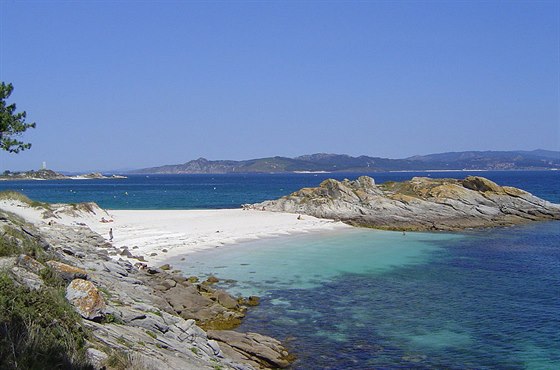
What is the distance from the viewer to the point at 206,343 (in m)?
13.8

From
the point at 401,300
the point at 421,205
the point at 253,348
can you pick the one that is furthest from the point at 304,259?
the point at 421,205

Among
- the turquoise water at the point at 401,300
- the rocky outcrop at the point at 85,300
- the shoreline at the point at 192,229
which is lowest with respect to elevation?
the turquoise water at the point at 401,300

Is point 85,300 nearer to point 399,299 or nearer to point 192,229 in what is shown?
point 399,299

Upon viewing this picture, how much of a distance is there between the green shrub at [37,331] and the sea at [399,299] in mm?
7750

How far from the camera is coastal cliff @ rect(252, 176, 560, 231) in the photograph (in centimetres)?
5062

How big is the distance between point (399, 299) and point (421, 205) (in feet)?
106

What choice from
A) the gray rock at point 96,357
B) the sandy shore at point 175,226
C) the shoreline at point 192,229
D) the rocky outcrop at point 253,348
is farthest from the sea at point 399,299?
the gray rock at point 96,357

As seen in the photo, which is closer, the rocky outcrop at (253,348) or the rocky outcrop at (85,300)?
the rocky outcrop at (85,300)

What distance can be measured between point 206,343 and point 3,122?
10.8 meters

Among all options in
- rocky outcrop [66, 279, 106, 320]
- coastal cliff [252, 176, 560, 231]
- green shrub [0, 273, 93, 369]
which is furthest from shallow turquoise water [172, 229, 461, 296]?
green shrub [0, 273, 93, 369]

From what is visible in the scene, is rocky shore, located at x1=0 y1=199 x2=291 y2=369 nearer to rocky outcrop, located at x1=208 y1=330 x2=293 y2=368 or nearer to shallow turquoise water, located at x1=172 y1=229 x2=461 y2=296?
rocky outcrop, located at x1=208 y1=330 x2=293 y2=368

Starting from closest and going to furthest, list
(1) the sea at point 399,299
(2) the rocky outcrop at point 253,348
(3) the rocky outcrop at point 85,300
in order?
(3) the rocky outcrop at point 85,300 → (2) the rocky outcrop at point 253,348 → (1) the sea at point 399,299

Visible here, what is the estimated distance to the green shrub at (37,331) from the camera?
297 inches

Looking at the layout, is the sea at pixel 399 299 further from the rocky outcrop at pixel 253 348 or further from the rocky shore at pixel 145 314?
the rocky shore at pixel 145 314
